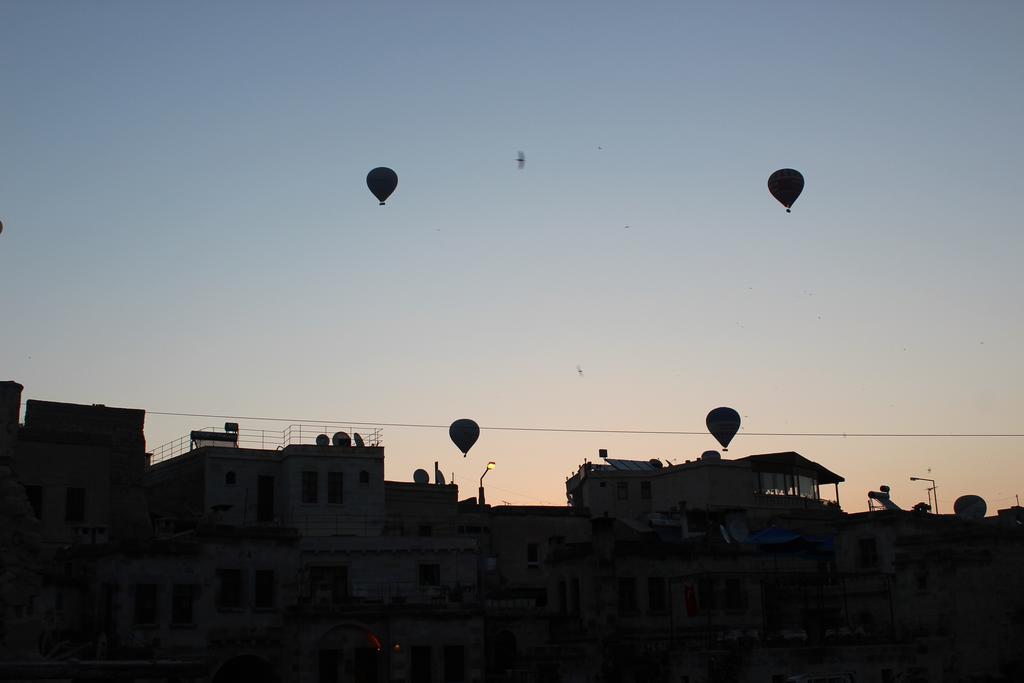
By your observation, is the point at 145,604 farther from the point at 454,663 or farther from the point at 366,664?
the point at 454,663

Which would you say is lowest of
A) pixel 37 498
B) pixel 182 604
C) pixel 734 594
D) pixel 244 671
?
pixel 244 671

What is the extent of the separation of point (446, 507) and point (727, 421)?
806 inches

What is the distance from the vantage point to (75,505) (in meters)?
61.6

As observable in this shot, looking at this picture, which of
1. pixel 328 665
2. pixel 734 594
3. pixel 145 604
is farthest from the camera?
pixel 734 594

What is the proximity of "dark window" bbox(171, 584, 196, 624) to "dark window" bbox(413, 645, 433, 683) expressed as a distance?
10.2 m

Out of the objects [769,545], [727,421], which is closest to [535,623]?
[769,545]

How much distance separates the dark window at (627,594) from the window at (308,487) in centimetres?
1855

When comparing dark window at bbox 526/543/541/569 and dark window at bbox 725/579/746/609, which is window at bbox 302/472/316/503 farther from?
dark window at bbox 725/579/746/609

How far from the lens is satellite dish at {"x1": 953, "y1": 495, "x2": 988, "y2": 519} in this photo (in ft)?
226

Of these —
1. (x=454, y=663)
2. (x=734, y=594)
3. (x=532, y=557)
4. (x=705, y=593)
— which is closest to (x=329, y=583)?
(x=454, y=663)

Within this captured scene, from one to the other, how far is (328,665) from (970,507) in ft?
125

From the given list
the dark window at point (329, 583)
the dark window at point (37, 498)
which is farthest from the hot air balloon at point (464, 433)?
the dark window at point (37, 498)

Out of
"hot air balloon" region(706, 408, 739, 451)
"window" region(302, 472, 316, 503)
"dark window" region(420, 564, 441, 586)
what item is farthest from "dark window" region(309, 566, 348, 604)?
"hot air balloon" region(706, 408, 739, 451)

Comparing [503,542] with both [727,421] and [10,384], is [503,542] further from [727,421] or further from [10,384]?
[10,384]
